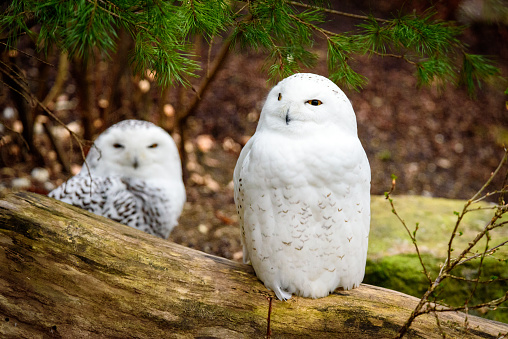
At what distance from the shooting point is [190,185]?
413 centimetres

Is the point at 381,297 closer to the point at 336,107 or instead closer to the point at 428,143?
the point at 336,107

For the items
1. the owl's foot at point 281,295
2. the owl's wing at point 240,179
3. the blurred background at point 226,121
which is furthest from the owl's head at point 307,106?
the blurred background at point 226,121

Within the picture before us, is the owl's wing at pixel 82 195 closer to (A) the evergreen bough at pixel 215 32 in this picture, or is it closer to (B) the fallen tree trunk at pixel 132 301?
(B) the fallen tree trunk at pixel 132 301

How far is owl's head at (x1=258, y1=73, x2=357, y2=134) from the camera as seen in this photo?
1596 millimetres

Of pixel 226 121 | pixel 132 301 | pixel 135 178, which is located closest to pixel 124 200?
pixel 135 178

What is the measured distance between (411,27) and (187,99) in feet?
12.7

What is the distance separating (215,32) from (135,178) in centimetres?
150

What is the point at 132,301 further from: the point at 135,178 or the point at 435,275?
the point at 435,275

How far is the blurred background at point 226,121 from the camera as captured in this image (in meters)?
3.53

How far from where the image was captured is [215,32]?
4.77 ft

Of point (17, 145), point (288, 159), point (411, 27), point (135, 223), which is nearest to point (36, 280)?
point (135, 223)

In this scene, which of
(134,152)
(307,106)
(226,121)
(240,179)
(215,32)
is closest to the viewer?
(215,32)

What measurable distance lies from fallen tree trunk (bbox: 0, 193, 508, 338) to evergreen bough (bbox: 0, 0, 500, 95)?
76 centimetres

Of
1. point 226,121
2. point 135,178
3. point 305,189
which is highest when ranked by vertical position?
point 226,121
